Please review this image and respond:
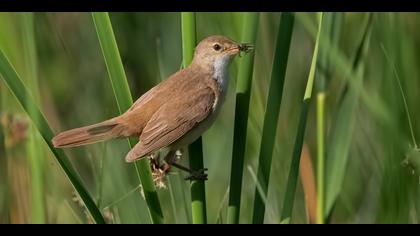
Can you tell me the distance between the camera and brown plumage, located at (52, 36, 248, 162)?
9.56ft

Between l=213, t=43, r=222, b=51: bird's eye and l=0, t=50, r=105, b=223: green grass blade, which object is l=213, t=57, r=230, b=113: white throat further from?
l=0, t=50, r=105, b=223: green grass blade

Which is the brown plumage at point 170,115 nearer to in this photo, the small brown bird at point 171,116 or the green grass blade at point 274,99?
the small brown bird at point 171,116

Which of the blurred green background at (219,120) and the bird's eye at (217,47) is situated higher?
the bird's eye at (217,47)

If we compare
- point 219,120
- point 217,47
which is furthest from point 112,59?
point 219,120

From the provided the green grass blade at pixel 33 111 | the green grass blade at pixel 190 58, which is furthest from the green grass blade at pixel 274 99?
the green grass blade at pixel 33 111

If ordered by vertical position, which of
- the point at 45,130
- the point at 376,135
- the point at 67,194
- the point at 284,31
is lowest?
the point at 67,194

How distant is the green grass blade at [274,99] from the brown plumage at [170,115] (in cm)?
38

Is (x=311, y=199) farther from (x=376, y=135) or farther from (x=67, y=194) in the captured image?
(x=67, y=194)

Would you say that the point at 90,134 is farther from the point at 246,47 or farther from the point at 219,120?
the point at 219,120

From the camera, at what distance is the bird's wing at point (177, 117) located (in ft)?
9.59

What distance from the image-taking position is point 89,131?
2.92m
